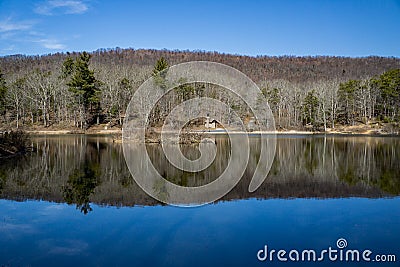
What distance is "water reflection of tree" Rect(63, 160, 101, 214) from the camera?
34.3 ft

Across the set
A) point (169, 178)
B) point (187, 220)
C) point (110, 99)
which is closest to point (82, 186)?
point (169, 178)

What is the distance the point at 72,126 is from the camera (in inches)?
2121

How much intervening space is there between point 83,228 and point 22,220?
5.56 feet

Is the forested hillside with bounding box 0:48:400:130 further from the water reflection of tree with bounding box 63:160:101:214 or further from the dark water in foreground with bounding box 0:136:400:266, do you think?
A: the dark water in foreground with bounding box 0:136:400:266

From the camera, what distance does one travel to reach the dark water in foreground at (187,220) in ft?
21.3

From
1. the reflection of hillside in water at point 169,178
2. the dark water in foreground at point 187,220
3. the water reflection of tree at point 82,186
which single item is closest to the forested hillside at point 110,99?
the reflection of hillside in water at point 169,178

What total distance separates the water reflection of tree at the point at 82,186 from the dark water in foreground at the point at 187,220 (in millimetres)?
31

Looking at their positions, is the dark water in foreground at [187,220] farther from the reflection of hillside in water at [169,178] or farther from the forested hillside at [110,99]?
the forested hillside at [110,99]

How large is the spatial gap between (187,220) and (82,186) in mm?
5142

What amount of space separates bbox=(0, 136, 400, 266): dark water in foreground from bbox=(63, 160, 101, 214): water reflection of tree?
3 centimetres

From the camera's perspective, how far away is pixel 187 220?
8844 millimetres

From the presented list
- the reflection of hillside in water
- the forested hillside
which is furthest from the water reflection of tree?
the forested hillside

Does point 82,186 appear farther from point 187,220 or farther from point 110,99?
point 110,99

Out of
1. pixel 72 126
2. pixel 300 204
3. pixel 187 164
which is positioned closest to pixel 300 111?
pixel 72 126
